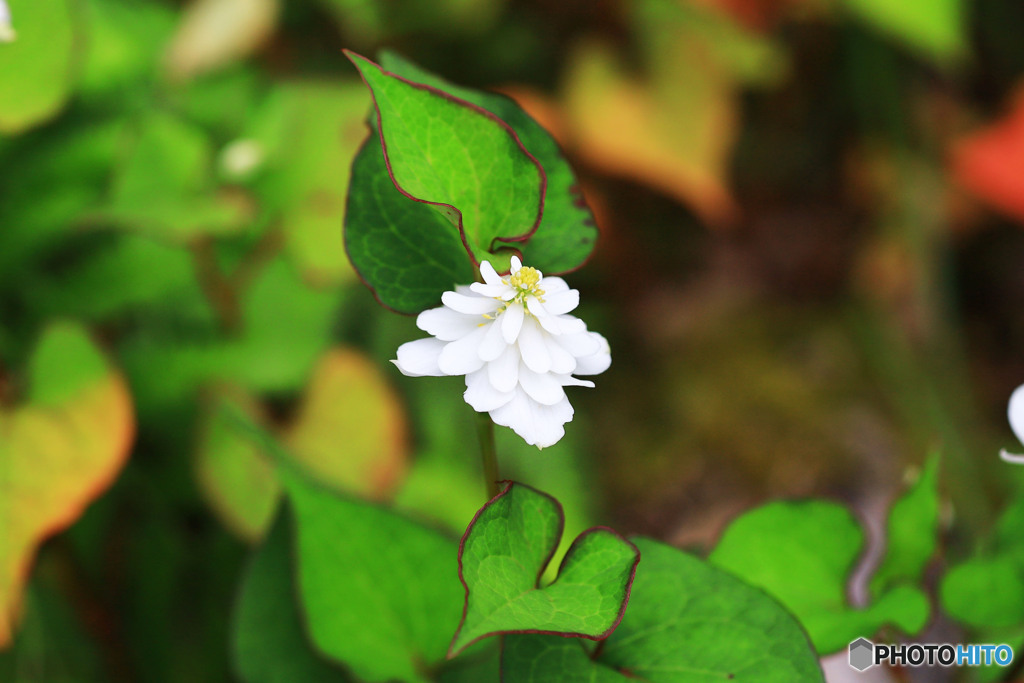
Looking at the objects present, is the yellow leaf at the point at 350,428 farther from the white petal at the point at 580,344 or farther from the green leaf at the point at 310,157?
the white petal at the point at 580,344

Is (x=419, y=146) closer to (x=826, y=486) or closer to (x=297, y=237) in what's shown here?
(x=297, y=237)

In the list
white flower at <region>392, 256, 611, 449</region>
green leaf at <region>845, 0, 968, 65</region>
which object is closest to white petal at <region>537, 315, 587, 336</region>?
white flower at <region>392, 256, 611, 449</region>

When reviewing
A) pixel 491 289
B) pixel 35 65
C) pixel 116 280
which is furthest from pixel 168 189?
pixel 491 289

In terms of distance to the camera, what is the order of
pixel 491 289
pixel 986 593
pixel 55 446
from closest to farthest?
1. pixel 491 289
2. pixel 986 593
3. pixel 55 446

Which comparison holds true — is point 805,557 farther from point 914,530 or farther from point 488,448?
point 488,448

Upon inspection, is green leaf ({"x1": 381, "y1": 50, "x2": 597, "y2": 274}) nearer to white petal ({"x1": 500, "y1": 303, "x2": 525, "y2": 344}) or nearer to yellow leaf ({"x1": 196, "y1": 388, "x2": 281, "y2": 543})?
white petal ({"x1": 500, "y1": 303, "x2": 525, "y2": 344})

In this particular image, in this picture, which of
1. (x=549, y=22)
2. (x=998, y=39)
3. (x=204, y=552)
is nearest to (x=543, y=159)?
(x=204, y=552)

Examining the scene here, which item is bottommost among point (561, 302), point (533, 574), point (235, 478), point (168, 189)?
point (235, 478)
